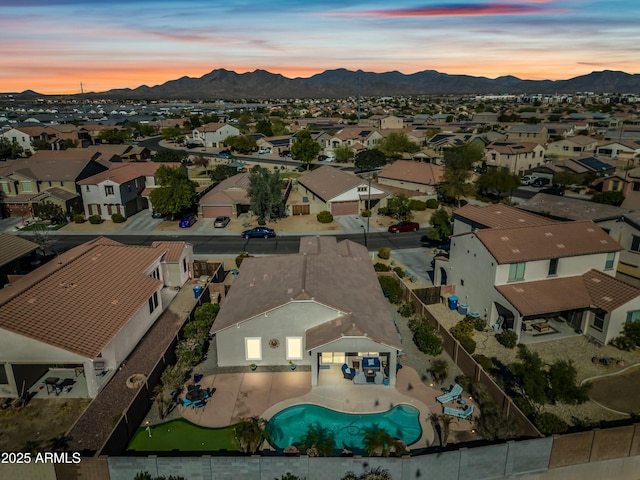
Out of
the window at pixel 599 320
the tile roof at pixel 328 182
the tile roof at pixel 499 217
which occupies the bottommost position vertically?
the window at pixel 599 320

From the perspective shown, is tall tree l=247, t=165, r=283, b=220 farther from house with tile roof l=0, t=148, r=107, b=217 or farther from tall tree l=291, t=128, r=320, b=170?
tall tree l=291, t=128, r=320, b=170

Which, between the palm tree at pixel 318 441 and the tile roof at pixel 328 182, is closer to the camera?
the palm tree at pixel 318 441

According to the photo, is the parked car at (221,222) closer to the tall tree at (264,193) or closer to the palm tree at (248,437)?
the tall tree at (264,193)

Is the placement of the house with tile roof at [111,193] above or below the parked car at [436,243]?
above

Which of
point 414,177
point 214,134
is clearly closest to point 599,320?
point 414,177

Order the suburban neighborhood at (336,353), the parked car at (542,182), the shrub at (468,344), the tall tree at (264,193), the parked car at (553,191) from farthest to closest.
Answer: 1. the parked car at (542,182)
2. the parked car at (553,191)
3. the tall tree at (264,193)
4. the shrub at (468,344)
5. the suburban neighborhood at (336,353)

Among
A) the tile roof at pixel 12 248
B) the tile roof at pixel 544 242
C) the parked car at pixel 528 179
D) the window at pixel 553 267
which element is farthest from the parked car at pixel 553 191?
the tile roof at pixel 12 248
